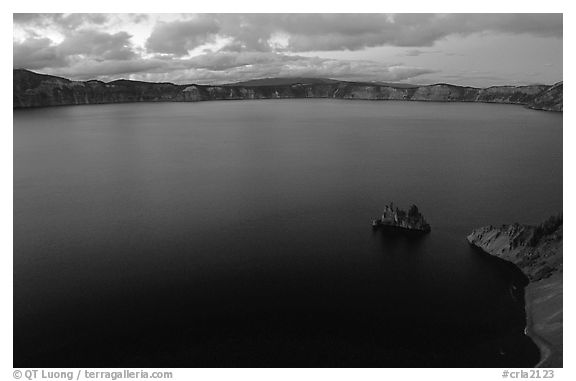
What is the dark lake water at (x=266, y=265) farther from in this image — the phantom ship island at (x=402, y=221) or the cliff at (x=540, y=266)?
the phantom ship island at (x=402, y=221)

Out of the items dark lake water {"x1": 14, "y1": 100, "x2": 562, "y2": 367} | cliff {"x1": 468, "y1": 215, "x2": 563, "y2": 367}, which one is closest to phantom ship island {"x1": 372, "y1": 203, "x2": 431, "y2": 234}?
dark lake water {"x1": 14, "y1": 100, "x2": 562, "y2": 367}

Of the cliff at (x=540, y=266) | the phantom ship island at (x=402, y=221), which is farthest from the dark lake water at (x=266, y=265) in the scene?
the phantom ship island at (x=402, y=221)

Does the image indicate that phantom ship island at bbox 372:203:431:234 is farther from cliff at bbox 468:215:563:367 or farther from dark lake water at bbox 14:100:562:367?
cliff at bbox 468:215:563:367

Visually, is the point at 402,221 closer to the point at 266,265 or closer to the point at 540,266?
the point at 540,266

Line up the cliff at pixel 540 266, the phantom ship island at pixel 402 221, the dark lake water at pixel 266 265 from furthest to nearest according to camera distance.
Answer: the phantom ship island at pixel 402 221
the cliff at pixel 540 266
the dark lake water at pixel 266 265

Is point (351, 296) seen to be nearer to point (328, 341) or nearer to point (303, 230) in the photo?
point (328, 341)
